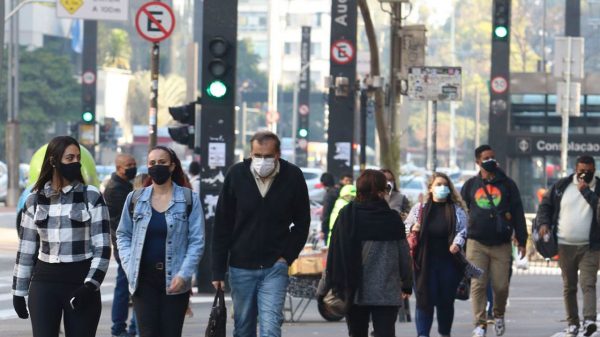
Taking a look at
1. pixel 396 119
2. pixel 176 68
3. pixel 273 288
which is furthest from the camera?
pixel 176 68

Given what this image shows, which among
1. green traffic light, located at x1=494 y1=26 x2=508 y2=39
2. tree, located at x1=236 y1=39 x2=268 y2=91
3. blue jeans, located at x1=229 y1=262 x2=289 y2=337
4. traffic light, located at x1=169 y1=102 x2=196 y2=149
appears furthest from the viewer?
tree, located at x1=236 y1=39 x2=268 y2=91

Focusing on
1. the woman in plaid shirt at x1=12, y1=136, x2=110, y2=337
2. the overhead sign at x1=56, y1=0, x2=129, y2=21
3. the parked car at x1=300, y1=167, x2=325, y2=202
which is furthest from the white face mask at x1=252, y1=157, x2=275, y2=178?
the parked car at x1=300, y1=167, x2=325, y2=202

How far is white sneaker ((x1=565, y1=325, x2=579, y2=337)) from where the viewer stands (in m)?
16.0

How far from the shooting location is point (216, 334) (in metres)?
10.3

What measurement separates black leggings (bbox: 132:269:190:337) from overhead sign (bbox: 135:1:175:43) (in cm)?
1204

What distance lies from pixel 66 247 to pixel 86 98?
138ft

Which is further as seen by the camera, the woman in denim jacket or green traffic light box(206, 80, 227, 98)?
green traffic light box(206, 80, 227, 98)

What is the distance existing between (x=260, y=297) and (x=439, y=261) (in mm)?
3679

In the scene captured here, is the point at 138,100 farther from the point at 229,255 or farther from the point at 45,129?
the point at 229,255

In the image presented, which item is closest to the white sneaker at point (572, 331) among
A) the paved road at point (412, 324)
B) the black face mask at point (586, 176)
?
the paved road at point (412, 324)

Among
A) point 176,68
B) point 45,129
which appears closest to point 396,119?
point 45,129

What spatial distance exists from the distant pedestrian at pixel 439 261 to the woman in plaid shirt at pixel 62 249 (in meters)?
4.63

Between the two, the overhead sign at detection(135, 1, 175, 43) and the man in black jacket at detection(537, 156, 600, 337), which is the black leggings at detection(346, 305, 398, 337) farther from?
the overhead sign at detection(135, 1, 175, 43)

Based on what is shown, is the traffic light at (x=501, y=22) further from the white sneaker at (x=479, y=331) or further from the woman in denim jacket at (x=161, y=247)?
the woman in denim jacket at (x=161, y=247)
